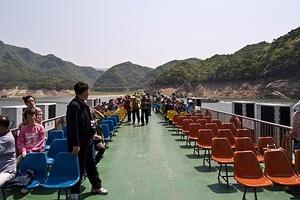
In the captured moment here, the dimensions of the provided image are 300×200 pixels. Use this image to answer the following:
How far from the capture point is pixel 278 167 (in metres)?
5.96

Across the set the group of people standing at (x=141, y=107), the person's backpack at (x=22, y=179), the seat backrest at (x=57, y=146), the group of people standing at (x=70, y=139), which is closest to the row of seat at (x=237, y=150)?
the group of people standing at (x=70, y=139)

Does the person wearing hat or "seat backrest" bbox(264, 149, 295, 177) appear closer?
"seat backrest" bbox(264, 149, 295, 177)

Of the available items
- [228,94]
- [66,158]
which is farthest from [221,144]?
[228,94]

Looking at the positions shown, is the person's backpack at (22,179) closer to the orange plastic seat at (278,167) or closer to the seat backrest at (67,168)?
the seat backrest at (67,168)

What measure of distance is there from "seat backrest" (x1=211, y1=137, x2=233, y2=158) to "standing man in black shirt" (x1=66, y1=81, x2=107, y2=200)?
240 cm

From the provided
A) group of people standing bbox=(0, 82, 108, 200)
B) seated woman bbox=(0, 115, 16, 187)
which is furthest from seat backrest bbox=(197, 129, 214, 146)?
seated woman bbox=(0, 115, 16, 187)

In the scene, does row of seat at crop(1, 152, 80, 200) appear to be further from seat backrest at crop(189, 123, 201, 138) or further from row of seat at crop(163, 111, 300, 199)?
seat backrest at crop(189, 123, 201, 138)

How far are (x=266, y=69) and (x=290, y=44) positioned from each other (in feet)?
28.9

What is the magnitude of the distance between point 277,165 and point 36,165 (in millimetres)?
3518

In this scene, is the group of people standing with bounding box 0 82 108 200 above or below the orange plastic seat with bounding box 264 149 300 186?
A: above

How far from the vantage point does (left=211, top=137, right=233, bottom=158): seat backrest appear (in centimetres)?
740

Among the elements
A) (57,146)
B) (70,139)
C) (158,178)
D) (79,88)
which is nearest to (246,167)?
(158,178)

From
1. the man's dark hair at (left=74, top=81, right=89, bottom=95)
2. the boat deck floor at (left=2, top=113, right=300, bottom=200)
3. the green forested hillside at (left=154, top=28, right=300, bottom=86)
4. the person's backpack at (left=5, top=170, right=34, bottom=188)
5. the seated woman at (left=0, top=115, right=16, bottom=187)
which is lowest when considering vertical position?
the boat deck floor at (left=2, top=113, right=300, bottom=200)

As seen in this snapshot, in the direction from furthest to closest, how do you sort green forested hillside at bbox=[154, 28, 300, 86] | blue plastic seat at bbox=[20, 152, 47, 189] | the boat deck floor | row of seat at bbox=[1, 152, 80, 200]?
green forested hillside at bbox=[154, 28, 300, 86] → the boat deck floor → blue plastic seat at bbox=[20, 152, 47, 189] → row of seat at bbox=[1, 152, 80, 200]
